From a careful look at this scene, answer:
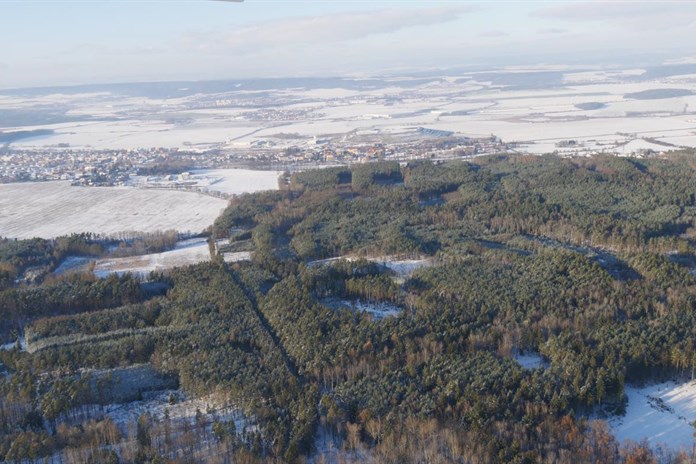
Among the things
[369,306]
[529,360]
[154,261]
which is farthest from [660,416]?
[154,261]

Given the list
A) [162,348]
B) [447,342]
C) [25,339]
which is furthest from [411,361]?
[25,339]

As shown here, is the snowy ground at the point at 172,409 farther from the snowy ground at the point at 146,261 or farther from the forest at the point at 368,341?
the snowy ground at the point at 146,261

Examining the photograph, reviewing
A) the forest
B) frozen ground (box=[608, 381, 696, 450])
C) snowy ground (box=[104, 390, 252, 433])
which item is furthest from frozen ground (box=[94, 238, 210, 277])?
frozen ground (box=[608, 381, 696, 450])

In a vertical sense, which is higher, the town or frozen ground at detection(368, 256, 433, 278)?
the town

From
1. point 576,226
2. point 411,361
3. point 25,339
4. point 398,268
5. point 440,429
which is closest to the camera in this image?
point 440,429

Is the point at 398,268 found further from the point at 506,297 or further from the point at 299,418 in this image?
the point at 299,418

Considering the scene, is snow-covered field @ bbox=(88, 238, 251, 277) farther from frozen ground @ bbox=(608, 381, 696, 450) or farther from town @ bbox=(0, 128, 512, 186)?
town @ bbox=(0, 128, 512, 186)
